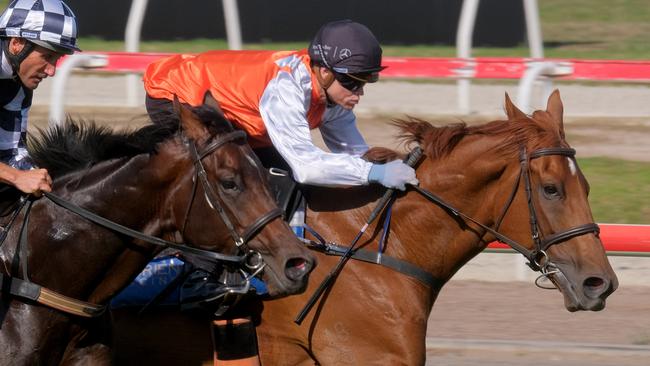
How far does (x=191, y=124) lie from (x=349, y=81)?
0.76 meters

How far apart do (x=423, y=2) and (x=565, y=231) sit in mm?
15744

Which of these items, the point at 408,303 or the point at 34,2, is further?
the point at 408,303

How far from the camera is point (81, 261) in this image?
4105 mm

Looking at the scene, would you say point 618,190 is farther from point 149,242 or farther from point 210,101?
point 149,242

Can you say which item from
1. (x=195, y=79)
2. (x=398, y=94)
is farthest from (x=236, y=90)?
(x=398, y=94)

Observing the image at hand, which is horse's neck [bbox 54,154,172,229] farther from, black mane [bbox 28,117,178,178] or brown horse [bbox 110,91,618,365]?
brown horse [bbox 110,91,618,365]

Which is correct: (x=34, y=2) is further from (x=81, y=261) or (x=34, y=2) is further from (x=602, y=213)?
(x=602, y=213)

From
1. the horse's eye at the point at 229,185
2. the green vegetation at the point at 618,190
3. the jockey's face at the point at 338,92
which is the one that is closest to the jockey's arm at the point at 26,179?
the horse's eye at the point at 229,185

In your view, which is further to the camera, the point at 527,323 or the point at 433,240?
the point at 527,323

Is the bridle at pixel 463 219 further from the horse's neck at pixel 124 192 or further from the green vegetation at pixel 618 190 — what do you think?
the green vegetation at pixel 618 190

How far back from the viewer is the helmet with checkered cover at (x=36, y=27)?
3.99 m

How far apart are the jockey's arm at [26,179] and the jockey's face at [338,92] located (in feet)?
3.78

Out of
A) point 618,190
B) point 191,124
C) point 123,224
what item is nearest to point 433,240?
point 191,124

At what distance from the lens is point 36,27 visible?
3.99 meters
